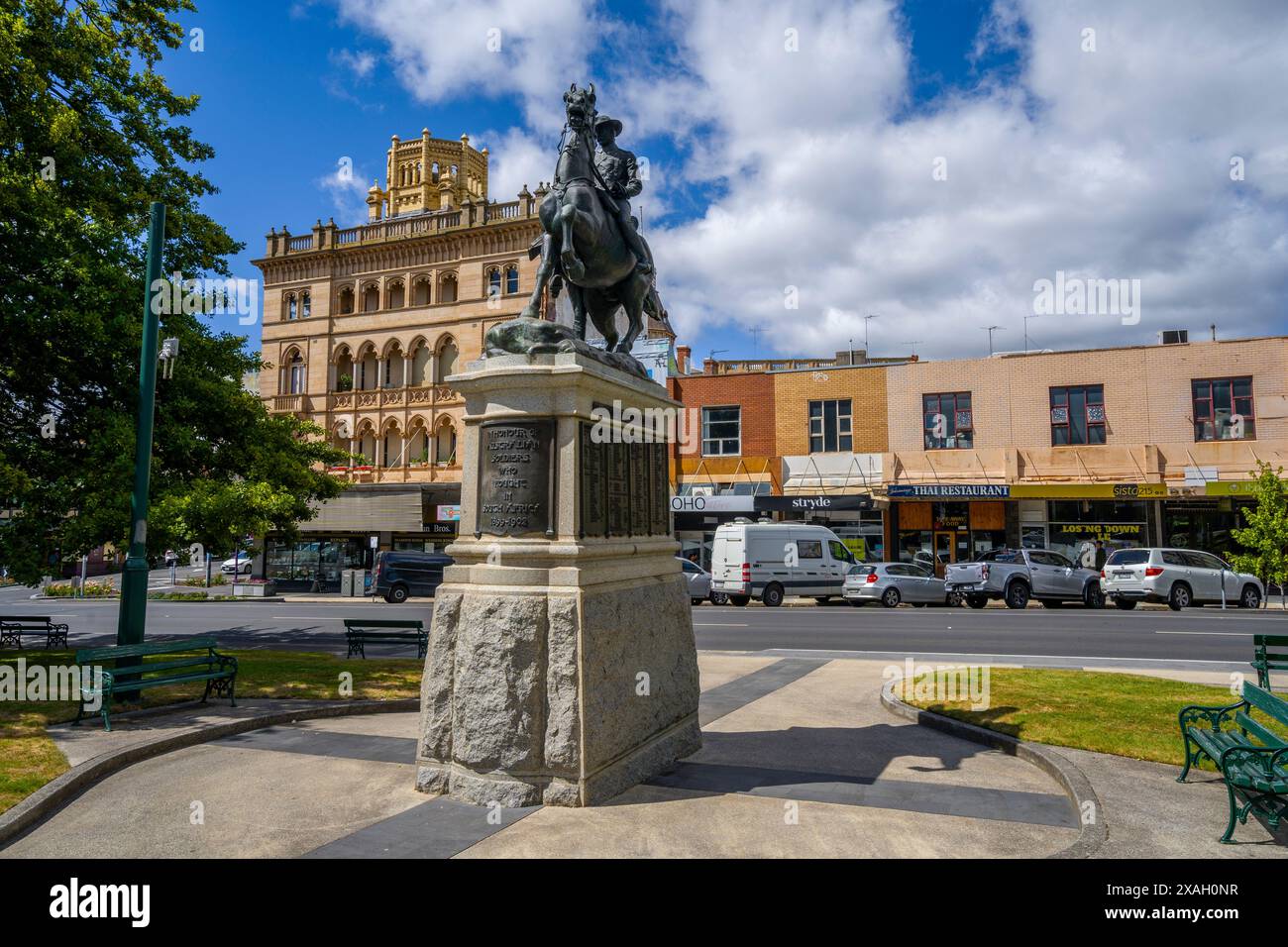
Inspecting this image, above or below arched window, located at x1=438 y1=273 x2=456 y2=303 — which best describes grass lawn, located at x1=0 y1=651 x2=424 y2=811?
below

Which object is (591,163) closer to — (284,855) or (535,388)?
(535,388)

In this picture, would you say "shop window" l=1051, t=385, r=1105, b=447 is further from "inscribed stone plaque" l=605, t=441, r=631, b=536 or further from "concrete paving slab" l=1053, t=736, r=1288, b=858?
"inscribed stone plaque" l=605, t=441, r=631, b=536

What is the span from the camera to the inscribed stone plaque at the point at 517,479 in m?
6.20

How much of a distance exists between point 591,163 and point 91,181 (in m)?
9.48

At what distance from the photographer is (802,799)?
6.03 metres

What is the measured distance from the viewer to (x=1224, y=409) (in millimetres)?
30828

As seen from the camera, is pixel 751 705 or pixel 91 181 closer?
pixel 751 705

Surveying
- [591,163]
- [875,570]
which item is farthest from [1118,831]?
[875,570]

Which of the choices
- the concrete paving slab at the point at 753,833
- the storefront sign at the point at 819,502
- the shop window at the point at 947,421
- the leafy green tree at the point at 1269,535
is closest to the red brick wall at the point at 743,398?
the storefront sign at the point at 819,502

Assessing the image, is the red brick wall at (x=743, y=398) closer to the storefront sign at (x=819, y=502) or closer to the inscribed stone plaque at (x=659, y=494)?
the storefront sign at (x=819, y=502)

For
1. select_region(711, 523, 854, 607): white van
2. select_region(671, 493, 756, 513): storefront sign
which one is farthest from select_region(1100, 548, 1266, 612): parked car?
select_region(671, 493, 756, 513): storefront sign

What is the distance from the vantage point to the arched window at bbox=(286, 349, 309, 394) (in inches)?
1686

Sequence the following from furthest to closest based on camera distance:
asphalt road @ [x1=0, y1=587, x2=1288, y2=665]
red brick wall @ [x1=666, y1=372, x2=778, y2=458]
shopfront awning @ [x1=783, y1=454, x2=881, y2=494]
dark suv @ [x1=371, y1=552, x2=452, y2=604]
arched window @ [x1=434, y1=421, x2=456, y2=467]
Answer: arched window @ [x1=434, y1=421, x2=456, y2=467], red brick wall @ [x1=666, y1=372, x2=778, y2=458], shopfront awning @ [x1=783, y1=454, x2=881, y2=494], dark suv @ [x1=371, y1=552, x2=452, y2=604], asphalt road @ [x1=0, y1=587, x2=1288, y2=665]

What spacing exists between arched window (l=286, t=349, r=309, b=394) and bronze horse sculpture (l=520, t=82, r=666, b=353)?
39.1 metres
